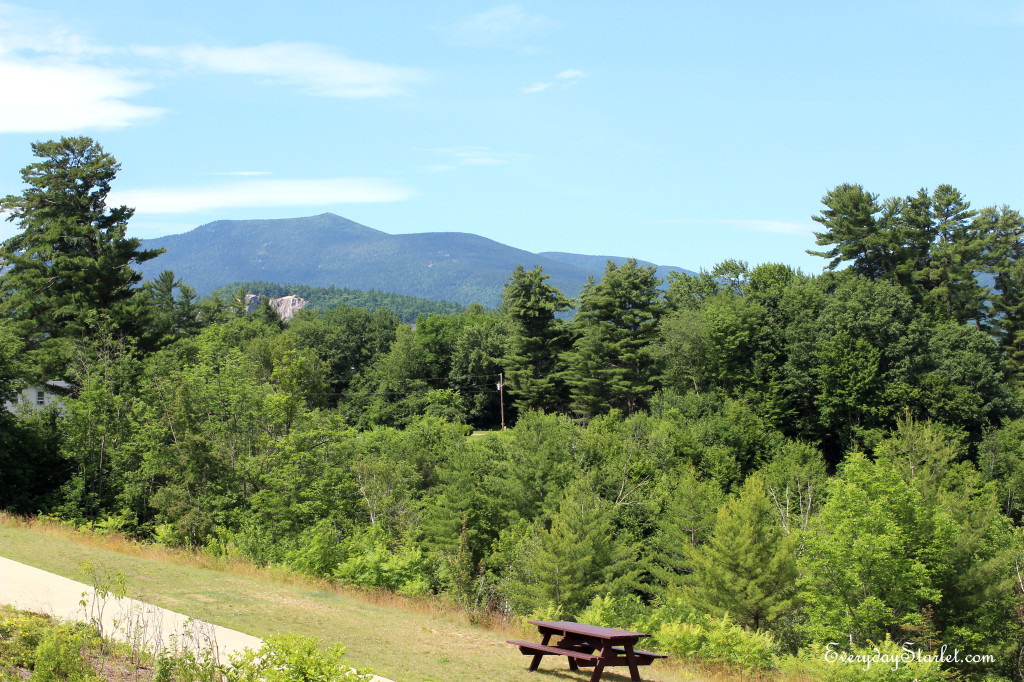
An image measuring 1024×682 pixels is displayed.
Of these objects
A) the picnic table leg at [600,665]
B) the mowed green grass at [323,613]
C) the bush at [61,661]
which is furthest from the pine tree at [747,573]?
the bush at [61,661]

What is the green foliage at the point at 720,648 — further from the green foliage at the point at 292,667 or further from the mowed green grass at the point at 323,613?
the green foliage at the point at 292,667

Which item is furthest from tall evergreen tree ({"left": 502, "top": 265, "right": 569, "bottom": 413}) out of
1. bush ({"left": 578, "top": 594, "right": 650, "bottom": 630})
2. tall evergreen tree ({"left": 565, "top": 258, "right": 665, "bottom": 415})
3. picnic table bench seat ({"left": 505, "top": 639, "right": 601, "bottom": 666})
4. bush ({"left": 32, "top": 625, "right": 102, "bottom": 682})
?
bush ({"left": 32, "top": 625, "right": 102, "bottom": 682})

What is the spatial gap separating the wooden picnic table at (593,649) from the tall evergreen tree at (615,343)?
54979 millimetres

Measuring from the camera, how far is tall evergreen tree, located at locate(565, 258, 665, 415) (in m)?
66.6

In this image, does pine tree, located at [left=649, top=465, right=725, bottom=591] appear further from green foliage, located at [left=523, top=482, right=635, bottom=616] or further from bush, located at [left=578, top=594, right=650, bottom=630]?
bush, located at [left=578, top=594, right=650, bottom=630]

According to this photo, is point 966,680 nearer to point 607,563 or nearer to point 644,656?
point 607,563

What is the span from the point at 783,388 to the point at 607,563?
94.6ft

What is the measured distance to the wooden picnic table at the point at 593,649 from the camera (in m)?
9.78

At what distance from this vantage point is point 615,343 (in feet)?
222

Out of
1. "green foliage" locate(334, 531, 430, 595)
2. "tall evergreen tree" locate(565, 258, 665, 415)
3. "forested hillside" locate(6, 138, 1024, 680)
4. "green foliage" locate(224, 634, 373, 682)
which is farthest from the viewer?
"tall evergreen tree" locate(565, 258, 665, 415)

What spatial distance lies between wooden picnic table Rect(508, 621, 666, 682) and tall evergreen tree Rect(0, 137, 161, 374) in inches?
1473

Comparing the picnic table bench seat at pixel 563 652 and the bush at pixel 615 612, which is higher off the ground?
the picnic table bench seat at pixel 563 652

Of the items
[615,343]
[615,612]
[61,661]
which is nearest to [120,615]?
[61,661]

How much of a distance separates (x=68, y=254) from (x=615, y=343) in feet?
138
